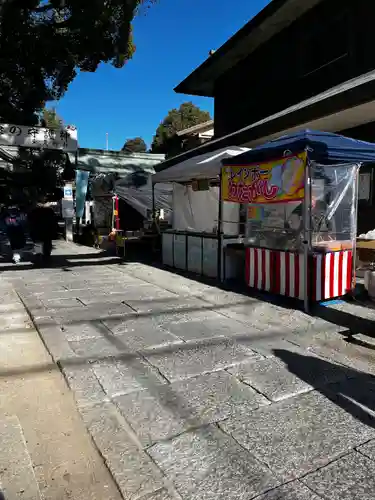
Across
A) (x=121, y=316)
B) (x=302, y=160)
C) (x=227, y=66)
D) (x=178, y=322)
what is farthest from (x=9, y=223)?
(x=227, y=66)

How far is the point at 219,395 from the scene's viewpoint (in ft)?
9.86

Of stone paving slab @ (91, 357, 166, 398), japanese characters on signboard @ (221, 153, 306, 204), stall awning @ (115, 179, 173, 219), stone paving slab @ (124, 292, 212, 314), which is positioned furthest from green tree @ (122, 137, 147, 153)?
stone paving slab @ (91, 357, 166, 398)

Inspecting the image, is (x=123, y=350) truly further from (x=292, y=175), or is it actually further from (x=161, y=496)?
(x=292, y=175)

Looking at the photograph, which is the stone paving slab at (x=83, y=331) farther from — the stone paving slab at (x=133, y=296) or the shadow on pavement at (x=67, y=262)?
the shadow on pavement at (x=67, y=262)

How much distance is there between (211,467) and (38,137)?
10610mm

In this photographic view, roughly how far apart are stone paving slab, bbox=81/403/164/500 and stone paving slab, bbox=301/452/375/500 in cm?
83

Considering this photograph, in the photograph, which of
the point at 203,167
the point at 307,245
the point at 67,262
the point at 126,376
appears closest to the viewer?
the point at 126,376

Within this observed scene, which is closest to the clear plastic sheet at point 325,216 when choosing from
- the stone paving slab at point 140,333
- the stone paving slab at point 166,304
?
the stone paving slab at point 166,304

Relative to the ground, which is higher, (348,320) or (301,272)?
(301,272)

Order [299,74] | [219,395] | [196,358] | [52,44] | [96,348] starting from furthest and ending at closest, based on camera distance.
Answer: [52,44] → [299,74] → [96,348] → [196,358] → [219,395]

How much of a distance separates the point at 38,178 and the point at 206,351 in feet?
42.9

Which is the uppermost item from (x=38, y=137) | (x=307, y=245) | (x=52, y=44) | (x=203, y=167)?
(x=52, y=44)

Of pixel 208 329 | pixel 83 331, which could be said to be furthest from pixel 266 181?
pixel 83 331

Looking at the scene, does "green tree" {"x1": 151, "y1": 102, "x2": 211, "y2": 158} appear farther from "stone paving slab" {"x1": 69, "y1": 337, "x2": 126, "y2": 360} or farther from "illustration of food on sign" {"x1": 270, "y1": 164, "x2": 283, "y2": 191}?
"stone paving slab" {"x1": 69, "y1": 337, "x2": 126, "y2": 360}
